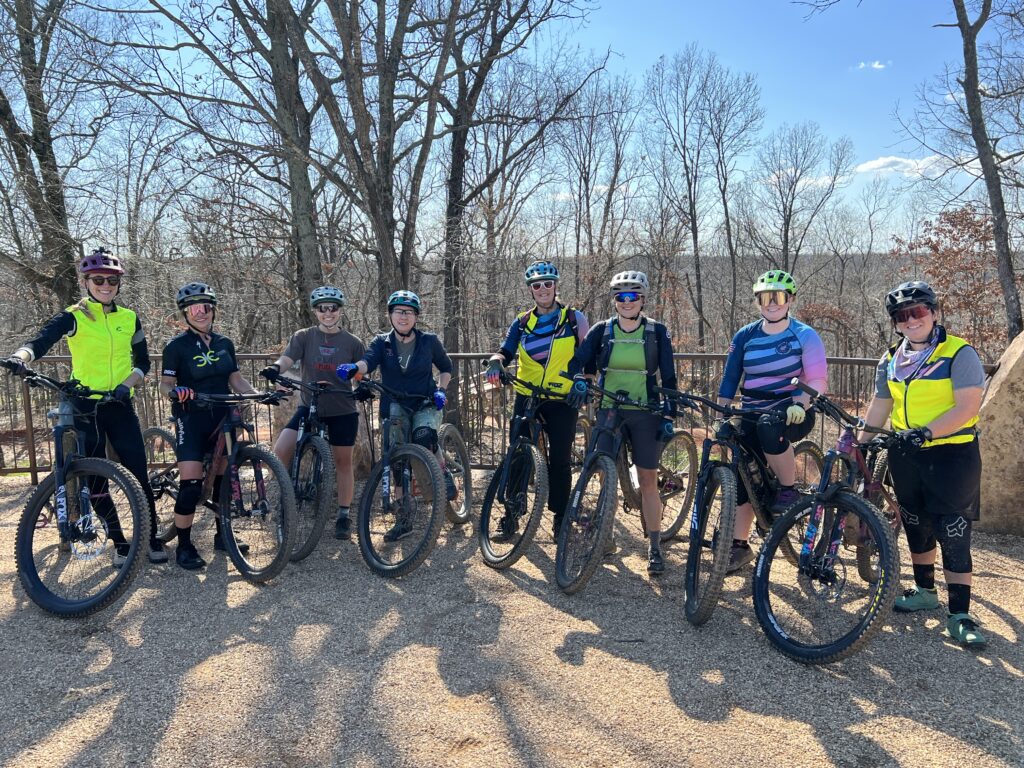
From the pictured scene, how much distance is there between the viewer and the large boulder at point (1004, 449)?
4.88 m

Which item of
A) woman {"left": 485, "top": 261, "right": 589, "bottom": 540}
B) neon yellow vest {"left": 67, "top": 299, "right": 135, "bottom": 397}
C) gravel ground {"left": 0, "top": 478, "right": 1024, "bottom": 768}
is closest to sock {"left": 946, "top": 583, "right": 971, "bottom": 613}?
gravel ground {"left": 0, "top": 478, "right": 1024, "bottom": 768}

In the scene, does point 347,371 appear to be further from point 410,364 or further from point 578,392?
point 578,392

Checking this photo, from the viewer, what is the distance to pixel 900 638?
346 centimetres

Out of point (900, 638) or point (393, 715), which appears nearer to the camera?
point (393, 715)

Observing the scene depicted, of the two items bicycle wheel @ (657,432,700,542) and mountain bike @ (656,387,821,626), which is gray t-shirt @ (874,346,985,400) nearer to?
mountain bike @ (656,387,821,626)

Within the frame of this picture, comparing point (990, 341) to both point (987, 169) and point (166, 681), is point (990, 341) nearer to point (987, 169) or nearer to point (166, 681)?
point (987, 169)

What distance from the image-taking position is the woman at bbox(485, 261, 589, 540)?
4.67 m

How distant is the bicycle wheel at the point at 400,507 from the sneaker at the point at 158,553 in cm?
134

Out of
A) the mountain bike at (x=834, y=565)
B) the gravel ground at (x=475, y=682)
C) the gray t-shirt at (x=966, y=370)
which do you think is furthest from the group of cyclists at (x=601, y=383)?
the gravel ground at (x=475, y=682)

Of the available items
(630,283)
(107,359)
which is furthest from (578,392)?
(107,359)

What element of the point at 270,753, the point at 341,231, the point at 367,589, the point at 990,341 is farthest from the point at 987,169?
the point at 270,753

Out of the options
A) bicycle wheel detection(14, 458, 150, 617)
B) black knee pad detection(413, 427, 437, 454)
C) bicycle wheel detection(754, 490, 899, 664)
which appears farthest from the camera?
black knee pad detection(413, 427, 437, 454)

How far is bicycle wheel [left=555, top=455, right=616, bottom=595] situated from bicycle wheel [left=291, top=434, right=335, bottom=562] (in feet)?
5.32

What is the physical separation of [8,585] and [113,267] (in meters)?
2.13
